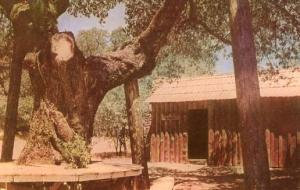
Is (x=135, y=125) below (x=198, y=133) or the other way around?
below

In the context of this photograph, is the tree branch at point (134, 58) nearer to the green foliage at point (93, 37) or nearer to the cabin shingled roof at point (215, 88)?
the cabin shingled roof at point (215, 88)

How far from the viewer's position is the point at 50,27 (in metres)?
9.70

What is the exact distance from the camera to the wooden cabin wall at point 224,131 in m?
19.7

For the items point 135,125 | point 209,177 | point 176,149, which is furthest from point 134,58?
point 176,149

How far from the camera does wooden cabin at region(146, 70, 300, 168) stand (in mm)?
19703

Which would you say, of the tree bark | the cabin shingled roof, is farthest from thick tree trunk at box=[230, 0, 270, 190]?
the cabin shingled roof

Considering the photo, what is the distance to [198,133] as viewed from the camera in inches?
1070

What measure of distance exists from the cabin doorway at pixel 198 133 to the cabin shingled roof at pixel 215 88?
2768mm

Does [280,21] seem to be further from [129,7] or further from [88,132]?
[88,132]

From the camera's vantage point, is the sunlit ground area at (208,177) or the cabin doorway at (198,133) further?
the cabin doorway at (198,133)

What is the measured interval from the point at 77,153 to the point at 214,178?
347 inches

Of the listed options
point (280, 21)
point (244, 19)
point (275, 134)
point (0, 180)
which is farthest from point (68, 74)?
point (275, 134)

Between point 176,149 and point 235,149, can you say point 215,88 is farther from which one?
point 176,149

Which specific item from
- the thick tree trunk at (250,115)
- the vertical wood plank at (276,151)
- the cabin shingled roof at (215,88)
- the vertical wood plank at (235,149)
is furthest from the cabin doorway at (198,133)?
the thick tree trunk at (250,115)
